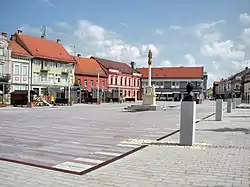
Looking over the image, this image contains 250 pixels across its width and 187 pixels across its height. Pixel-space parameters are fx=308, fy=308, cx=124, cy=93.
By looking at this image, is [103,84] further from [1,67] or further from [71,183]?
[71,183]

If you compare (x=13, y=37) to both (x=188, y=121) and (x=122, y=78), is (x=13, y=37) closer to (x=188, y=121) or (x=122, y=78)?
(x=122, y=78)

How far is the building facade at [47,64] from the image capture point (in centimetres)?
5609

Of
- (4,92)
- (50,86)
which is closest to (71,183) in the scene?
(4,92)

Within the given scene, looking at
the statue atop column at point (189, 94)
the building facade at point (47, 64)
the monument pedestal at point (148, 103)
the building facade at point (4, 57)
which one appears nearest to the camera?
the statue atop column at point (189, 94)

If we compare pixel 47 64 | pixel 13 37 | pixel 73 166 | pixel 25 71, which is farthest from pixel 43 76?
pixel 73 166

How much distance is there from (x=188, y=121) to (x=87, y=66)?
67.5m

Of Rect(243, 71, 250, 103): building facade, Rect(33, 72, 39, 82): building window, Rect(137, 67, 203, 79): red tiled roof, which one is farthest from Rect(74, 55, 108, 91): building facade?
Rect(243, 71, 250, 103): building facade

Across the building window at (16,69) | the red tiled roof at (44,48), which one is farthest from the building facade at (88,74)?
the building window at (16,69)

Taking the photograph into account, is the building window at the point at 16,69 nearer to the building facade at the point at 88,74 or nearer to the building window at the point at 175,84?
the building facade at the point at 88,74

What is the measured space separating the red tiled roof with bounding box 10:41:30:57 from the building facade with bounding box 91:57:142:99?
29.4 meters

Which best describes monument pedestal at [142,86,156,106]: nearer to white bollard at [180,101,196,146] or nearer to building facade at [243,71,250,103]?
white bollard at [180,101,196,146]

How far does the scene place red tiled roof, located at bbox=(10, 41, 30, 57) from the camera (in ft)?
170

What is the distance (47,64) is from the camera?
193 ft

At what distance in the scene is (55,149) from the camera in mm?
9273
